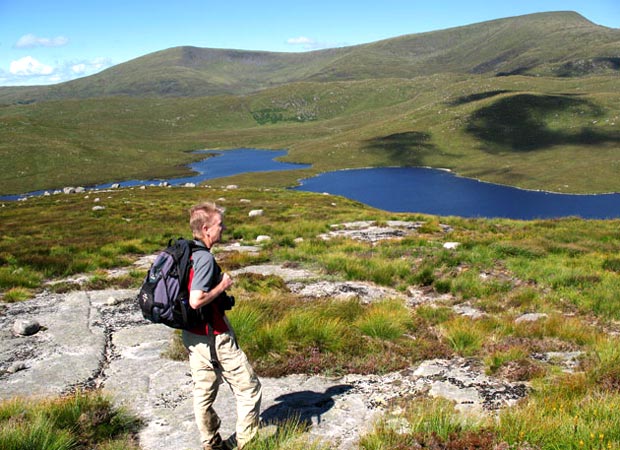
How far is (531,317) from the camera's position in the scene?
465 inches

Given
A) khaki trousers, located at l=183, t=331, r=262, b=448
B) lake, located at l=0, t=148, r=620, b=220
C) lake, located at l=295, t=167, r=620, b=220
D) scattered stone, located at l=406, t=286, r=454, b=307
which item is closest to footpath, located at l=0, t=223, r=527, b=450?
khaki trousers, located at l=183, t=331, r=262, b=448

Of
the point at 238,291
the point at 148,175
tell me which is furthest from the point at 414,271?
the point at 148,175

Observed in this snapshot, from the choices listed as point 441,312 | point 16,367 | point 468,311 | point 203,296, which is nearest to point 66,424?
point 203,296

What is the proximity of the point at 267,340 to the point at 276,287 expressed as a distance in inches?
216

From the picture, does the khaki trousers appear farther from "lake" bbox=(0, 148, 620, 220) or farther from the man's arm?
"lake" bbox=(0, 148, 620, 220)

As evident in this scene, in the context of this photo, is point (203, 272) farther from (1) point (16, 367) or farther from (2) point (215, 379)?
(1) point (16, 367)

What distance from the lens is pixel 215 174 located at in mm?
165125

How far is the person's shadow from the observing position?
21.8 ft

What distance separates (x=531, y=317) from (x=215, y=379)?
30.4 feet

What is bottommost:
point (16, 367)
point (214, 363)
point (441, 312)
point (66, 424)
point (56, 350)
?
point (441, 312)

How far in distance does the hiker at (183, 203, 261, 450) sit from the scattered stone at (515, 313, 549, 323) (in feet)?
26.5

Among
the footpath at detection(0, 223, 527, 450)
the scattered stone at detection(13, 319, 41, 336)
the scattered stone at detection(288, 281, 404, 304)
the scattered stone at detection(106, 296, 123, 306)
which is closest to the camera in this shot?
the footpath at detection(0, 223, 527, 450)

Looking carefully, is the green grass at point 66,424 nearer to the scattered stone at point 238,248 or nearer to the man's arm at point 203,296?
the man's arm at point 203,296

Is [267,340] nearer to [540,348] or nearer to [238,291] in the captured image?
[238,291]
